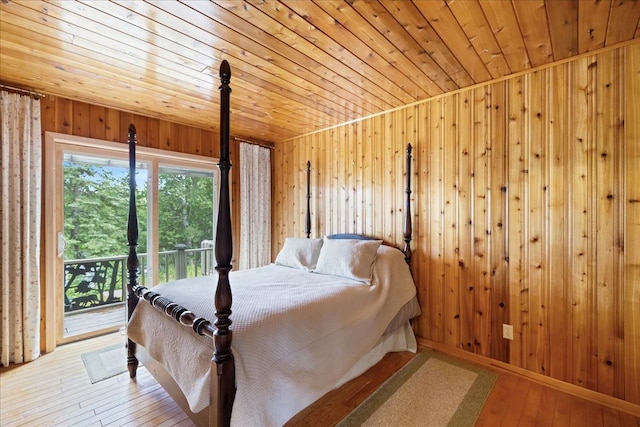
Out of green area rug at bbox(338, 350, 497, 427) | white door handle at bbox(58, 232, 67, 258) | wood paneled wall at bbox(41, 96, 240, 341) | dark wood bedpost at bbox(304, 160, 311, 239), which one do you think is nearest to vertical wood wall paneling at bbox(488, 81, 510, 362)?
green area rug at bbox(338, 350, 497, 427)

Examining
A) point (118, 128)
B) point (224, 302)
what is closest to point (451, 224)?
point (224, 302)

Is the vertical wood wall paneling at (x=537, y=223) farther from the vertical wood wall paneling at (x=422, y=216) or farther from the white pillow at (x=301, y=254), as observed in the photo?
the white pillow at (x=301, y=254)

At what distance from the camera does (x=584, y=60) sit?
6.74 feet

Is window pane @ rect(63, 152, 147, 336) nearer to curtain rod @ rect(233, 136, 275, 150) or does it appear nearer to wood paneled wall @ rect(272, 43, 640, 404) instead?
curtain rod @ rect(233, 136, 275, 150)

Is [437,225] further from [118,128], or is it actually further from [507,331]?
[118,128]

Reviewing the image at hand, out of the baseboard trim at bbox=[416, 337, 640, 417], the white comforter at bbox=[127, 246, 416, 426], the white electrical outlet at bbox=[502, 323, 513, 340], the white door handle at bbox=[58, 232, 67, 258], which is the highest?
the white door handle at bbox=[58, 232, 67, 258]

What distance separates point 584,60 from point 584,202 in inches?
40.1

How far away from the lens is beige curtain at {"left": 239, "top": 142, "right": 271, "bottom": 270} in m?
4.12

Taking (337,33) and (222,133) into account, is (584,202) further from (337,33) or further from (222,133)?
(222,133)

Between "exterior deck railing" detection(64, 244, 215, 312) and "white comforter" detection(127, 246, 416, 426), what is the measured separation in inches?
58.5

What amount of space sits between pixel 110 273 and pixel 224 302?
116 inches

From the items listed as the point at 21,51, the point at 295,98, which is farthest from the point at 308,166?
the point at 21,51

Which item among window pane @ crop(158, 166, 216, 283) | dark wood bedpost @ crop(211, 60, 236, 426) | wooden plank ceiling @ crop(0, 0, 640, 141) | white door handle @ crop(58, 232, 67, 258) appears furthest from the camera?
window pane @ crop(158, 166, 216, 283)

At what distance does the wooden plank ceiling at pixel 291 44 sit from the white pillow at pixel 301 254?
5.09ft
